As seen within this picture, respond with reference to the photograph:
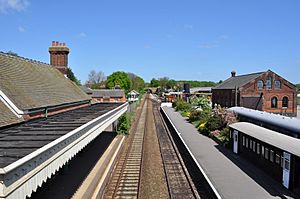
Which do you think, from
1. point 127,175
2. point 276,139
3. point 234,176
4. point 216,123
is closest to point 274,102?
point 216,123

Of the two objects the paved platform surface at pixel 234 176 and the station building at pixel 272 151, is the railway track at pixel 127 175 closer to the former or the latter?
the paved platform surface at pixel 234 176

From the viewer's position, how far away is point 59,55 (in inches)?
1405

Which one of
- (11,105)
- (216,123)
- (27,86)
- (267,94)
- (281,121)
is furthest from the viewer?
(267,94)

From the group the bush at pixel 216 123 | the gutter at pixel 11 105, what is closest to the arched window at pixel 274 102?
the bush at pixel 216 123

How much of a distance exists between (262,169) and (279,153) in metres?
2.33

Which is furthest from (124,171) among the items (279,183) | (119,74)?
(119,74)

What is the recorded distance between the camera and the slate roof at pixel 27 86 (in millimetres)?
16408

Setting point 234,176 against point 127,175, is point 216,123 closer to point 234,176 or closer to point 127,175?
point 127,175

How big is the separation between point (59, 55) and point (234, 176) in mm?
25890

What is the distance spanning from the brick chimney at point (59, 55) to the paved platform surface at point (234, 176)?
62.1 ft

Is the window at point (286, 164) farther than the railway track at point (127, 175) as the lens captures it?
No

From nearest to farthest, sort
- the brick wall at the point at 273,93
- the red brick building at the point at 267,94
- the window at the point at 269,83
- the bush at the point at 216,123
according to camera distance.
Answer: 1. the bush at the point at 216,123
2. the red brick building at the point at 267,94
3. the brick wall at the point at 273,93
4. the window at the point at 269,83

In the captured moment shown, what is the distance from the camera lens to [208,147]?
2323cm

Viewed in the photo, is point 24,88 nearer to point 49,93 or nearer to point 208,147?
point 49,93
